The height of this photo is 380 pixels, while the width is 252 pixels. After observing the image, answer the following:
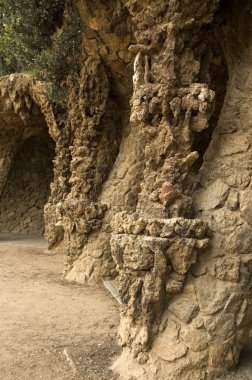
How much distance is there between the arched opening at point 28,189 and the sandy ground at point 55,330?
6825 millimetres

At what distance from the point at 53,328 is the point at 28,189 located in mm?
10819

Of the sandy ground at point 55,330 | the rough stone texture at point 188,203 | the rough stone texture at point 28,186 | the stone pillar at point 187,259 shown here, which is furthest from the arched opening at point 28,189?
the stone pillar at point 187,259

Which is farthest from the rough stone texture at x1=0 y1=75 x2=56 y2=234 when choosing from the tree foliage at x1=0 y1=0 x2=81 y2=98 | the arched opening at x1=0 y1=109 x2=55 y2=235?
the tree foliage at x1=0 y1=0 x2=81 y2=98

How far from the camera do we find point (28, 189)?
1606 cm

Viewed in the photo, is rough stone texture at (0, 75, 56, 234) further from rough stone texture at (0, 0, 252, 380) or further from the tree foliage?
rough stone texture at (0, 0, 252, 380)

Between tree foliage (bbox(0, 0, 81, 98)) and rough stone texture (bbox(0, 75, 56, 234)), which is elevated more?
tree foliage (bbox(0, 0, 81, 98))

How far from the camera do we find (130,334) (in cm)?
415

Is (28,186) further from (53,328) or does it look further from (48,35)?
(53,328)

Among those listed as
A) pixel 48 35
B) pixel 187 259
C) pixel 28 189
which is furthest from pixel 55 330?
pixel 28 189

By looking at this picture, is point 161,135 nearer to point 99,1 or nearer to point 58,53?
point 99,1

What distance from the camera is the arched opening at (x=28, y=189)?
15.9 metres

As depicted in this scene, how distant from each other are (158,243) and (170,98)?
122cm

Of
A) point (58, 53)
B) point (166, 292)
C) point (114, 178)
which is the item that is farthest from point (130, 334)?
point (58, 53)

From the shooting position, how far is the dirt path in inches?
174
